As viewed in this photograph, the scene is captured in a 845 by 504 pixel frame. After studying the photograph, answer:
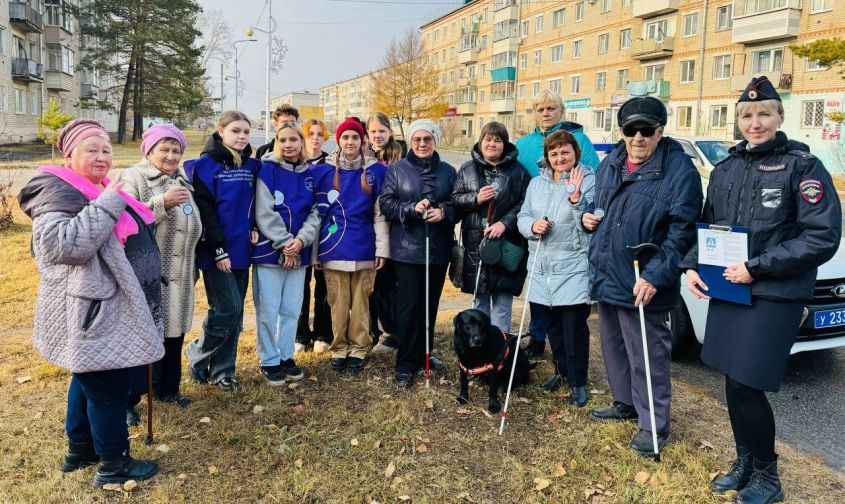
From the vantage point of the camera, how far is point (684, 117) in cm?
3544

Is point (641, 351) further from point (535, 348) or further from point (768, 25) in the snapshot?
point (768, 25)

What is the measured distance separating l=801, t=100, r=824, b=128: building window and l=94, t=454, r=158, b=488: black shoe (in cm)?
3192

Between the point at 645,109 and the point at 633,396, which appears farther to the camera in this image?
the point at 633,396

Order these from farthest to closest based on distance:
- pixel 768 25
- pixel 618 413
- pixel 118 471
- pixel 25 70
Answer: pixel 25 70 < pixel 768 25 < pixel 618 413 < pixel 118 471

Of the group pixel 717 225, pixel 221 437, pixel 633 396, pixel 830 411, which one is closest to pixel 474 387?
pixel 633 396

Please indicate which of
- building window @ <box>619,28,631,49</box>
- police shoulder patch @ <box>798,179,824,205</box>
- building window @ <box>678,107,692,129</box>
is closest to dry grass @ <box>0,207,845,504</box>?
police shoulder patch @ <box>798,179,824,205</box>

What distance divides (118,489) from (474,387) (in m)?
2.63

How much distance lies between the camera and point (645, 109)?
3609 millimetres

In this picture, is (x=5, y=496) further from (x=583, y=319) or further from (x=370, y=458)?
(x=583, y=319)

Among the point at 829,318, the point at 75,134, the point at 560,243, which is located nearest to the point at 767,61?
the point at 829,318

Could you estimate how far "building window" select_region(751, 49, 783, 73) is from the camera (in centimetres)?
2981

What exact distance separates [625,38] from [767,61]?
11.0 metres

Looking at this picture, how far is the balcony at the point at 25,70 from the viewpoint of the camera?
38.1 meters

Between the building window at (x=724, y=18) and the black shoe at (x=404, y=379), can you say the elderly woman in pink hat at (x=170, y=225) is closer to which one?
the black shoe at (x=404, y=379)
